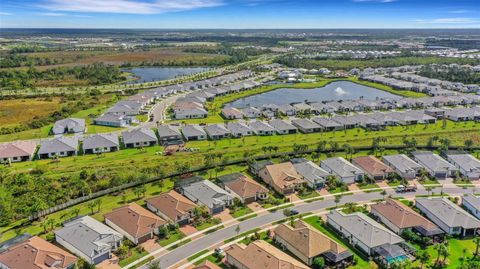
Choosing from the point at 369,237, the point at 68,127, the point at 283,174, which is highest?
the point at 283,174

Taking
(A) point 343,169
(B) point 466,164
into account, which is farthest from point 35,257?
(B) point 466,164

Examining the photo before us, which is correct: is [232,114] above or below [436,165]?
below

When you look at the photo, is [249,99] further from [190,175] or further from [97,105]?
[190,175]

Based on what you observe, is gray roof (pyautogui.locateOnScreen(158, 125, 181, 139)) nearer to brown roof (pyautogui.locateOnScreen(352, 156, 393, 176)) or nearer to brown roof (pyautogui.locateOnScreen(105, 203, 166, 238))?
brown roof (pyautogui.locateOnScreen(105, 203, 166, 238))

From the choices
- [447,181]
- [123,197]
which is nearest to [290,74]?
[447,181]

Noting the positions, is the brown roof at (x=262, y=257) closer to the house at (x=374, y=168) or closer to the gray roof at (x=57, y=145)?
the house at (x=374, y=168)

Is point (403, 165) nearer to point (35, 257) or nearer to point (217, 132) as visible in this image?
point (217, 132)
